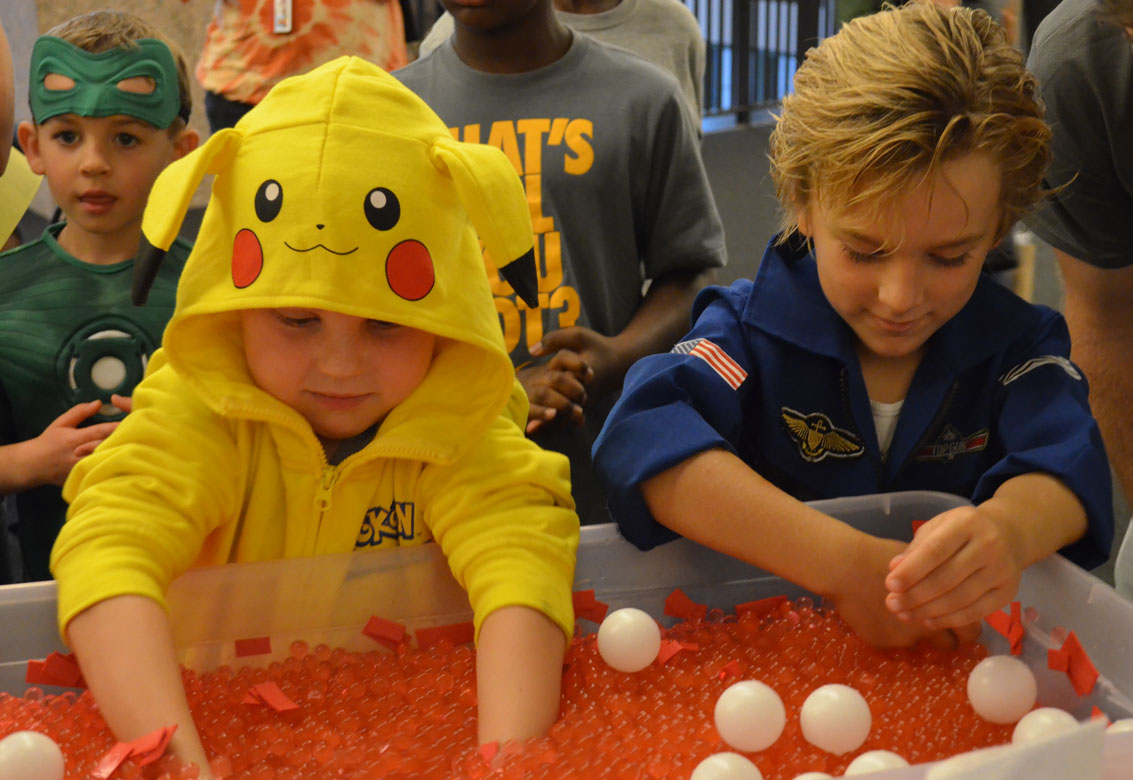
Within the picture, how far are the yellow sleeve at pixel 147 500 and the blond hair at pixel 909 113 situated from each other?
0.53m

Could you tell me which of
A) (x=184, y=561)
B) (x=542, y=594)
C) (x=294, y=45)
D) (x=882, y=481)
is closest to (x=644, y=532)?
(x=542, y=594)

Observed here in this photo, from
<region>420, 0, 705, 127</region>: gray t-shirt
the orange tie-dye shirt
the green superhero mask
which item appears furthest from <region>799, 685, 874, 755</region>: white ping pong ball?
the orange tie-dye shirt

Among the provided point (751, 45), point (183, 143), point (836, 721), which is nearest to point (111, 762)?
point (836, 721)

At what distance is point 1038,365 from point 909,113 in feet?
0.81

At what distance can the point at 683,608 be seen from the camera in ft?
3.14

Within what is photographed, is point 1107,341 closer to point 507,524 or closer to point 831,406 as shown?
point 831,406

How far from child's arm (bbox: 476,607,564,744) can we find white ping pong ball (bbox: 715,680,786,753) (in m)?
0.12

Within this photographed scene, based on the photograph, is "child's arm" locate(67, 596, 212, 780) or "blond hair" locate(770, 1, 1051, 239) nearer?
"child's arm" locate(67, 596, 212, 780)

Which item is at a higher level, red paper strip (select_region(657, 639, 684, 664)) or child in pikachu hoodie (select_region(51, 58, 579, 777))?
child in pikachu hoodie (select_region(51, 58, 579, 777))

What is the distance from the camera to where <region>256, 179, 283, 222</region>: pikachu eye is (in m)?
0.85

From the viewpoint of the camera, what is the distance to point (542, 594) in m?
0.85

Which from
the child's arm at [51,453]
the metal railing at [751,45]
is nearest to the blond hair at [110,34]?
the child's arm at [51,453]

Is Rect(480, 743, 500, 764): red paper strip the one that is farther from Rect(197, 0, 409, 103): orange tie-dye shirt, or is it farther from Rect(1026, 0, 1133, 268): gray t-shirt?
Rect(197, 0, 409, 103): orange tie-dye shirt

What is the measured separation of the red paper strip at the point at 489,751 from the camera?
0.74m
